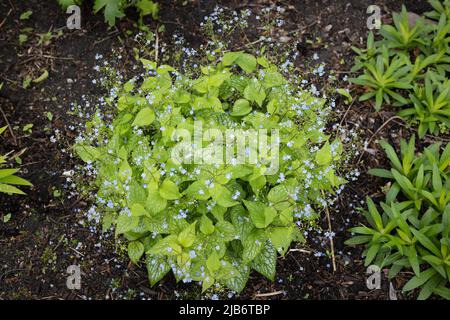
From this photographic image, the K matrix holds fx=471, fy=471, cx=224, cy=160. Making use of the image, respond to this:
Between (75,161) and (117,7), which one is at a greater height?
(117,7)

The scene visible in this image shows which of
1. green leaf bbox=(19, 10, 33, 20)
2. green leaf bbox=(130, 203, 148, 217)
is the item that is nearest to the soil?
green leaf bbox=(19, 10, 33, 20)

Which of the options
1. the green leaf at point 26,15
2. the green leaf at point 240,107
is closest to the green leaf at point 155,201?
the green leaf at point 240,107

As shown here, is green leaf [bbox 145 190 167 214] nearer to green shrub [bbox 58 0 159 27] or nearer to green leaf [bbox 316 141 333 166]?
green leaf [bbox 316 141 333 166]

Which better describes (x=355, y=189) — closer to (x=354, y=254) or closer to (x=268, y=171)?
(x=354, y=254)

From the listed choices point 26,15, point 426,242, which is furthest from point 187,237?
point 26,15

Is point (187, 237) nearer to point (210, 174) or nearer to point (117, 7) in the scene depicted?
point (210, 174)
